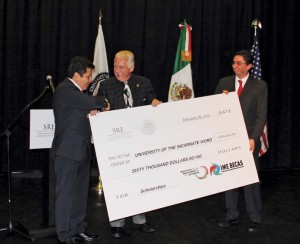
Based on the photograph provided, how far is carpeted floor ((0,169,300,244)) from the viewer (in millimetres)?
3975

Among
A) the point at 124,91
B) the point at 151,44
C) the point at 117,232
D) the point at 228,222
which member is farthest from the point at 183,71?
the point at 117,232

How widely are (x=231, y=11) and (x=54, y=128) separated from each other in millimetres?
4180

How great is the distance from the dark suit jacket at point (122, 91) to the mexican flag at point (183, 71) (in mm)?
2168

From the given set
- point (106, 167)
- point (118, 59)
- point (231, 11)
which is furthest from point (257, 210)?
point (231, 11)

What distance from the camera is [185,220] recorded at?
4.55 metres

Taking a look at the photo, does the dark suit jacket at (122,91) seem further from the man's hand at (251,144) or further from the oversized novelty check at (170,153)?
the man's hand at (251,144)

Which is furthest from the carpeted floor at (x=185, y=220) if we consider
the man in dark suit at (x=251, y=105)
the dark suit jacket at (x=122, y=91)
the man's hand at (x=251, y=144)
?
the dark suit jacket at (x=122, y=91)

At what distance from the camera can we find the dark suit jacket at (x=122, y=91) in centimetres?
396

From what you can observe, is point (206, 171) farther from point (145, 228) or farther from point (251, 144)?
point (145, 228)

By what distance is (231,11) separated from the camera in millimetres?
7043

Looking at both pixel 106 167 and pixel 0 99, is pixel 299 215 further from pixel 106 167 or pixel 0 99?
pixel 0 99

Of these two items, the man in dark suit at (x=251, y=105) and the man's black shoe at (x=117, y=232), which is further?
the man in dark suit at (x=251, y=105)

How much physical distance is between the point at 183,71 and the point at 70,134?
3.08 meters

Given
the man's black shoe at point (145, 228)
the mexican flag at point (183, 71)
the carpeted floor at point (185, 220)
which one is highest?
the mexican flag at point (183, 71)
